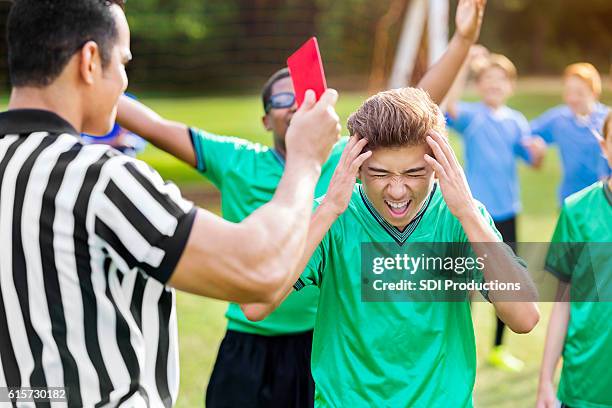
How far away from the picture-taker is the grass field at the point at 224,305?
5391 mm

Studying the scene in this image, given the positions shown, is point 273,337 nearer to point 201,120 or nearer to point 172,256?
point 172,256

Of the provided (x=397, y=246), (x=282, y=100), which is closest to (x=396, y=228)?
(x=397, y=246)

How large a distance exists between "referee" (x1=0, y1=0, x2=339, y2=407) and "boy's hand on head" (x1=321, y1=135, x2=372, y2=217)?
49cm

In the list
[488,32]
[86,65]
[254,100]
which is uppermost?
[488,32]

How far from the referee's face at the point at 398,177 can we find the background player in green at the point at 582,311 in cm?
89

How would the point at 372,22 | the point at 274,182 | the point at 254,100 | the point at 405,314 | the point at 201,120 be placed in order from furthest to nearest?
the point at 254,100 < the point at 201,120 < the point at 372,22 < the point at 274,182 < the point at 405,314

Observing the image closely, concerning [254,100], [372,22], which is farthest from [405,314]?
[254,100]

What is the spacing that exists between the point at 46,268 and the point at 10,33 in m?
0.57

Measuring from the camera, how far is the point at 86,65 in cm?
185

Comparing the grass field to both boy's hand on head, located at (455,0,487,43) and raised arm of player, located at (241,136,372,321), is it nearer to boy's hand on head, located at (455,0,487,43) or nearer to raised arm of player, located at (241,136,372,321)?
boy's hand on head, located at (455,0,487,43)

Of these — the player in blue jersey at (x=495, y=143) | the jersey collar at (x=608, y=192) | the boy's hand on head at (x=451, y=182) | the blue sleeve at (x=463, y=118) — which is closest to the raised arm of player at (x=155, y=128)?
the boy's hand on head at (x=451, y=182)

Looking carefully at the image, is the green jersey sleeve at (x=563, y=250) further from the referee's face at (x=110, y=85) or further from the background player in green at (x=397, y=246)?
the referee's face at (x=110, y=85)

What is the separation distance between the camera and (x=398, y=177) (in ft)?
8.20

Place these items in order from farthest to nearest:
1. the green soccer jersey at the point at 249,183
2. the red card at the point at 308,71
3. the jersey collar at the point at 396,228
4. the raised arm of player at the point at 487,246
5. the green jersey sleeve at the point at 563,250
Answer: the green soccer jersey at the point at 249,183, the green jersey sleeve at the point at 563,250, the jersey collar at the point at 396,228, the raised arm of player at the point at 487,246, the red card at the point at 308,71
